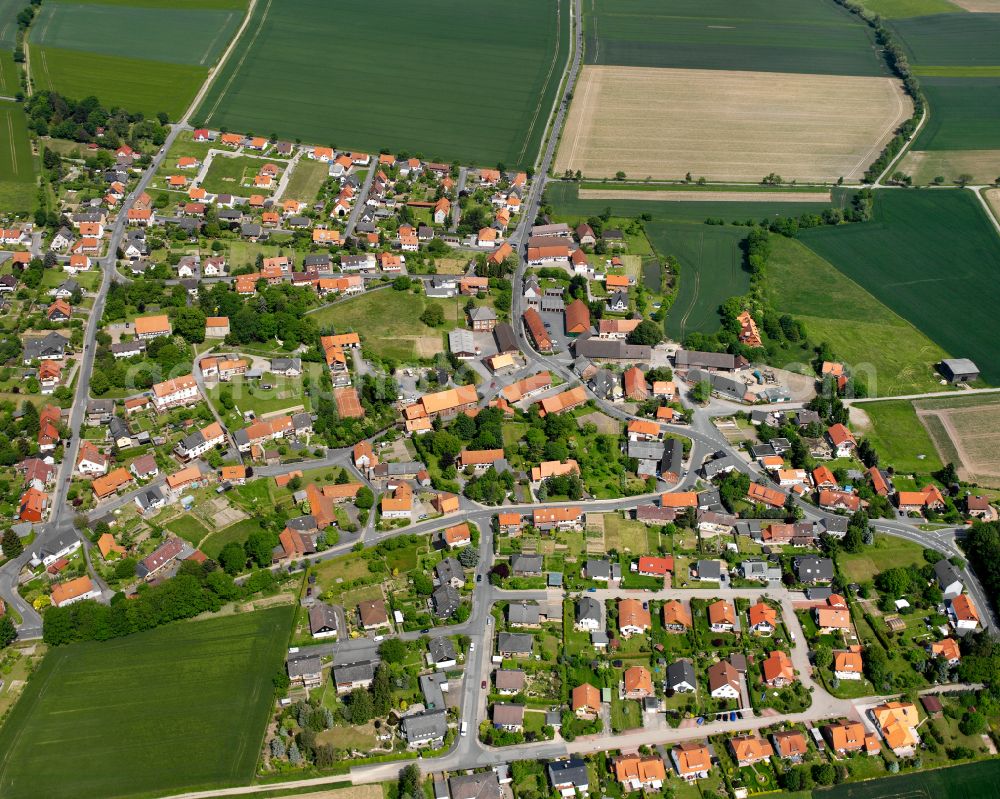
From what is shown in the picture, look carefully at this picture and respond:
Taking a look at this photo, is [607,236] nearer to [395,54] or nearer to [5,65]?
[395,54]

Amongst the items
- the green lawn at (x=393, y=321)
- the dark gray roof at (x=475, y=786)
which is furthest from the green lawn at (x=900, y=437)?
the dark gray roof at (x=475, y=786)

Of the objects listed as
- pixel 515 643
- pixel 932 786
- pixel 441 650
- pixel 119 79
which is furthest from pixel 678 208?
pixel 119 79

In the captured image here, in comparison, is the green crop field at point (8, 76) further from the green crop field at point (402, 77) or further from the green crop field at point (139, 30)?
the green crop field at point (402, 77)

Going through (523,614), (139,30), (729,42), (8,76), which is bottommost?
(8,76)

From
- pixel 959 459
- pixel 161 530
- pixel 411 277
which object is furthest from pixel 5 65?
pixel 959 459

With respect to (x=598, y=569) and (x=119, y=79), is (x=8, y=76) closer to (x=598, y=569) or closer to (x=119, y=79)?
(x=119, y=79)

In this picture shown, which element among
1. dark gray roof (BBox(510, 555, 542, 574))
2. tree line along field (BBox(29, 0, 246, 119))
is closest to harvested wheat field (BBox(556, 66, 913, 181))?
tree line along field (BBox(29, 0, 246, 119))
